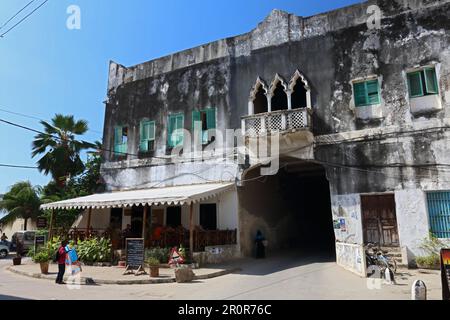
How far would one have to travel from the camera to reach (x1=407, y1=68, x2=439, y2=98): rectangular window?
13172 mm

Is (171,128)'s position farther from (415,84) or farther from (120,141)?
(415,84)

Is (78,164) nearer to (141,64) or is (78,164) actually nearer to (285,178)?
(141,64)

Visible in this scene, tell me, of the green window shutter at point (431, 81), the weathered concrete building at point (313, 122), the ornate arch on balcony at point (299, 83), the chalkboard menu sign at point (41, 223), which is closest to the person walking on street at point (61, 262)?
the weathered concrete building at point (313, 122)

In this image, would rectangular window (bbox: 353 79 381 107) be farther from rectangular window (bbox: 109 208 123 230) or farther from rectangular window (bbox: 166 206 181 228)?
rectangular window (bbox: 109 208 123 230)

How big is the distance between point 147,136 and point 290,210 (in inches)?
375

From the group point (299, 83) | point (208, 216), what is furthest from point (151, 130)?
point (299, 83)

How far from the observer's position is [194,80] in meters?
18.3

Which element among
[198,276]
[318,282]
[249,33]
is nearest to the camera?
[318,282]

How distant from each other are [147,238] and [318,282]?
7590mm

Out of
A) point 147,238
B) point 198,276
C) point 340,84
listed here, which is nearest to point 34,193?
point 147,238

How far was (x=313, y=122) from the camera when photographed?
15008 mm

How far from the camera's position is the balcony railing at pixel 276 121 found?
1459 cm

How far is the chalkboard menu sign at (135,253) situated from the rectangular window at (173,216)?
5347 mm

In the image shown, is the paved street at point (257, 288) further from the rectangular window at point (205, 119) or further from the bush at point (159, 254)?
the rectangular window at point (205, 119)
